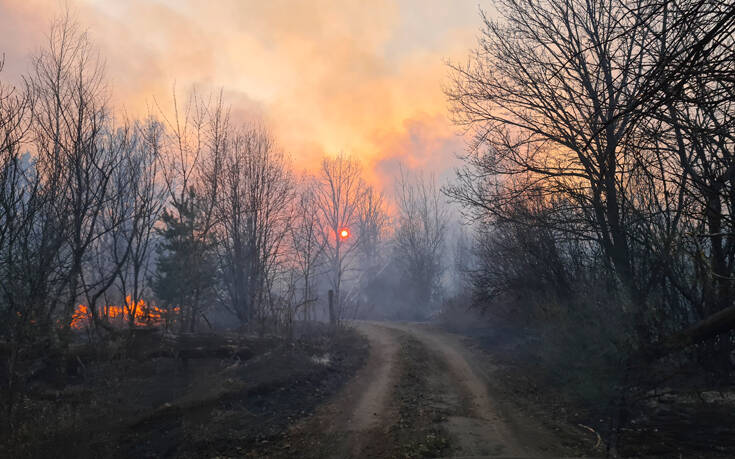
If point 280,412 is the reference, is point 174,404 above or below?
above

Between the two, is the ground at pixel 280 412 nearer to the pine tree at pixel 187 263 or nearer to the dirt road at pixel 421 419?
the dirt road at pixel 421 419

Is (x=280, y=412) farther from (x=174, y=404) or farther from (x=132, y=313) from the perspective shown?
(x=132, y=313)

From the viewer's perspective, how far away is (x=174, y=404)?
790 centimetres

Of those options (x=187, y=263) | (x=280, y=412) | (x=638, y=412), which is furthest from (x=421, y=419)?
(x=187, y=263)

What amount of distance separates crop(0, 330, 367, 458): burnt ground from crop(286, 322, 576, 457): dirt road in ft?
2.88

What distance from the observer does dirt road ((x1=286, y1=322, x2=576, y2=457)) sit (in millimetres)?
6461

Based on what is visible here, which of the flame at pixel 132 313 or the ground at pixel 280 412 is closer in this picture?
the ground at pixel 280 412

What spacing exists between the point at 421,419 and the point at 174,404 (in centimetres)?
508

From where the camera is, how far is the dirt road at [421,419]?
646 centimetres

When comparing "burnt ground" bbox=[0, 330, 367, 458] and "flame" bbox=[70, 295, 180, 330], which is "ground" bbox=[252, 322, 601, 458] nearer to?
"burnt ground" bbox=[0, 330, 367, 458]

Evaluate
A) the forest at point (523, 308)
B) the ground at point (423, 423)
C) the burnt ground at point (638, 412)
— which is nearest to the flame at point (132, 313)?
the forest at point (523, 308)

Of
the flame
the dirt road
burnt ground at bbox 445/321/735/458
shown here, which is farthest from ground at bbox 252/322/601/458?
the flame

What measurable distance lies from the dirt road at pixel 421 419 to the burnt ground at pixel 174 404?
2.88 feet

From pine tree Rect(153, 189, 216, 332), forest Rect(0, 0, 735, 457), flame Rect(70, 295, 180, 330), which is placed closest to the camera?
forest Rect(0, 0, 735, 457)
